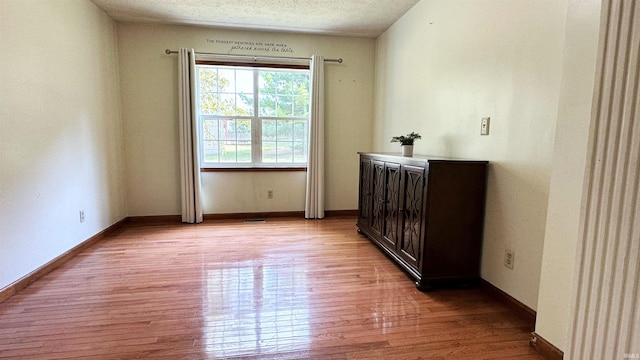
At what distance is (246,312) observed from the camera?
2000 mm

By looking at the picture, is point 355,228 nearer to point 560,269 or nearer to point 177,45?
point 560,269

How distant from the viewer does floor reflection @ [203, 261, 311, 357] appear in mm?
1683

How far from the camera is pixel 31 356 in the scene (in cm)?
158

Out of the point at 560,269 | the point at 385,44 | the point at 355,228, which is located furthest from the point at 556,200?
the point at 385,44

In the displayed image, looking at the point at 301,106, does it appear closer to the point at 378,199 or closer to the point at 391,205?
the point at 378,199

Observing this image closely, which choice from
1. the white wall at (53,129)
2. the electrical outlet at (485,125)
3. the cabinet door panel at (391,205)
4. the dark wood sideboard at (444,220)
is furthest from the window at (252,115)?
the electrical outlet at (485,125)

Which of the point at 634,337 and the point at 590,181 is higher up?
the point at 590,181

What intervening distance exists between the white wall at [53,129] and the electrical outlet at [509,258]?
131 inches

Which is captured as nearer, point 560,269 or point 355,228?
point 560,269

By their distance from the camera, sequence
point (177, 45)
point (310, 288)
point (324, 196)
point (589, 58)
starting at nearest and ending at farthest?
point (589, 58) → point (310, 288) → point (177, 45) → point (324, 196)

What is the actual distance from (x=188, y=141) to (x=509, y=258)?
362cm

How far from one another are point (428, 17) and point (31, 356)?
3.75 m

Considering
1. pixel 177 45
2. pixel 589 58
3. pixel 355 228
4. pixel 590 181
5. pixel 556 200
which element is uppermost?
pixel 177 45

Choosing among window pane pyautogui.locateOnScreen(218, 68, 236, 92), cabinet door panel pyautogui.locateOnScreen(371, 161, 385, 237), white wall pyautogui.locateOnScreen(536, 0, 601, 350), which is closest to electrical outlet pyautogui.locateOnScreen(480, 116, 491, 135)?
white wall pyautogui.locateOnScreen(536, 0, 601, 350)
